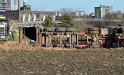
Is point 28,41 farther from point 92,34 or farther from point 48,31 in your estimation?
point 92,34

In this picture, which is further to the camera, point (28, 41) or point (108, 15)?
point (108, 15)

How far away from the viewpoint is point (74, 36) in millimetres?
48781

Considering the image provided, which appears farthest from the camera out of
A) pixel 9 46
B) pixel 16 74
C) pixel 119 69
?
pixel 9 46

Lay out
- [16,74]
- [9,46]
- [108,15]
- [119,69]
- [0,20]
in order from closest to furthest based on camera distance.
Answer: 1. [16,74]
2. [119,69]
3. [9,46]
4. [0,20]
5. [108,15]

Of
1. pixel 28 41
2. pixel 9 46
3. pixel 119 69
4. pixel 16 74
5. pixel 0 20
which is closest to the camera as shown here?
pixel 16 74

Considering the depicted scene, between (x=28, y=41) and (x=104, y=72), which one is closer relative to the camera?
(x=104, y=72)

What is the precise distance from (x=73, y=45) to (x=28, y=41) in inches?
212

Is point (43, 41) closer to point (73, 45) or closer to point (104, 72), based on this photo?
point (73, 45)

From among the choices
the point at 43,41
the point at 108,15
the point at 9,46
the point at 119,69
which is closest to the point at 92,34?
the point at 43,41

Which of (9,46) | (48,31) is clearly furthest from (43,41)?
(9,46)

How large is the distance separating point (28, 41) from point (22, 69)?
27538 millimetres

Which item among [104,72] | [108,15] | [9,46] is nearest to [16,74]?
[104,72]

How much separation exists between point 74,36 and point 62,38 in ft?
4.54

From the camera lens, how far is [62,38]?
161 feet
